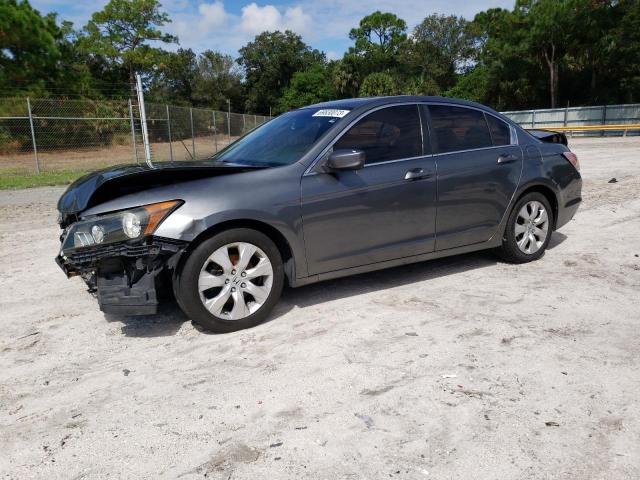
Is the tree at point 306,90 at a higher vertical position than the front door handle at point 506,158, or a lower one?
higher

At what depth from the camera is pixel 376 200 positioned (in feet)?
14.2

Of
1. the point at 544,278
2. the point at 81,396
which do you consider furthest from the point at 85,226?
the point at 544,278

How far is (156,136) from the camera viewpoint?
63.4 feet

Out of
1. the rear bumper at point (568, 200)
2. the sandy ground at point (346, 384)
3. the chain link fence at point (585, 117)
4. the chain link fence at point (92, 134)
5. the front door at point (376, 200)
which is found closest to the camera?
the sandy ground at point (346, 384)

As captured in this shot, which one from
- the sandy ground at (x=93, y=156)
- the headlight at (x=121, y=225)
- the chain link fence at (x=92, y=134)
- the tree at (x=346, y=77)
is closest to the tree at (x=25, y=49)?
the chain link fence at (x=92, y=134)

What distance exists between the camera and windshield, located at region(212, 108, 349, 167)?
4340mm

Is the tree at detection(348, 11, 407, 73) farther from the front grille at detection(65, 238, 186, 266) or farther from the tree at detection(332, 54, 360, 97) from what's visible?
the front grille at detection(65, 238, 186, 266)

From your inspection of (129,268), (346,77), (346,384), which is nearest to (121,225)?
(129,268)

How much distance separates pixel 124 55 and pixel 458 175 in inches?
1992

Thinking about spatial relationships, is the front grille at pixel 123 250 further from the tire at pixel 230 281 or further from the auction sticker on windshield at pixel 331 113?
the auction sticker on windshield at pixel 331 113

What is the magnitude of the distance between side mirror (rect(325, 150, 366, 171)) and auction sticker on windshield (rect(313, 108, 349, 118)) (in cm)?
54

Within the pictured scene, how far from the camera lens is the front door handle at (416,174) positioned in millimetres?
4500

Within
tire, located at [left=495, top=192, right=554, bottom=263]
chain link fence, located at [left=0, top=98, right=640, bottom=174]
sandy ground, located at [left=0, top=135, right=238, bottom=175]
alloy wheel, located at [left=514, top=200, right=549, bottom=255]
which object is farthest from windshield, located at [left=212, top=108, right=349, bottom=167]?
sandy ground, located at [left=0, top=135, right=238, bottom=175]

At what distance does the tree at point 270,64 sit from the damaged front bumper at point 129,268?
3059 inches
